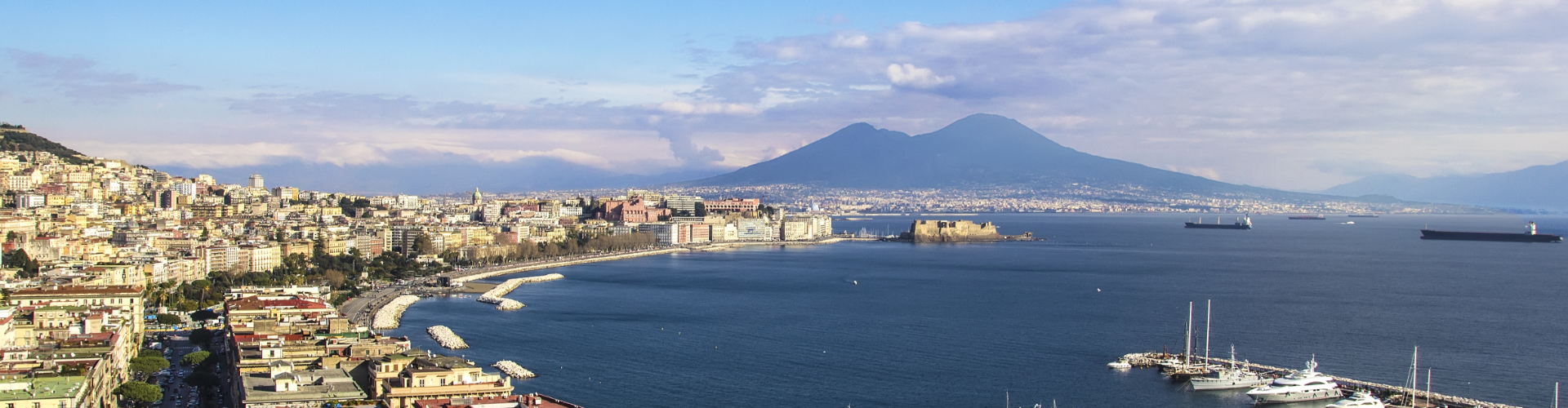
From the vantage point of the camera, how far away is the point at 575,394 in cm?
1819

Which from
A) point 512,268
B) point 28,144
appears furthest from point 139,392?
point 28,144

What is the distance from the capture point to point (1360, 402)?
699 inches

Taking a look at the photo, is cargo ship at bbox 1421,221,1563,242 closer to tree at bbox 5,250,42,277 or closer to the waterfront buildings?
tree at bbox 5,250,42,277

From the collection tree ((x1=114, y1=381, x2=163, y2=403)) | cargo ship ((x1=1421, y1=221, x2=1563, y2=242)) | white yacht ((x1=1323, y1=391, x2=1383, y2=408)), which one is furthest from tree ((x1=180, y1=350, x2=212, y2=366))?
cargo ship ((x1=1421, y1=221, x2=1563, y2=242))

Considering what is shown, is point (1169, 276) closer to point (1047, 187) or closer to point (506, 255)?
point (506, 255)

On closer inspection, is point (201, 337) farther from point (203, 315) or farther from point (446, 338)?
point (203, 315)

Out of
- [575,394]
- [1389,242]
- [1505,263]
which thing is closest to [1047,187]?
[1389,242]

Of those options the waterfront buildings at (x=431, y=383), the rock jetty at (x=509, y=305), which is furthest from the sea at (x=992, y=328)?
the waterfront buildings at (x=431, y=383)

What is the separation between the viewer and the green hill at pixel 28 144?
53656mm

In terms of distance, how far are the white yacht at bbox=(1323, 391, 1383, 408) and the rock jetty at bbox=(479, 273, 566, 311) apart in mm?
18238

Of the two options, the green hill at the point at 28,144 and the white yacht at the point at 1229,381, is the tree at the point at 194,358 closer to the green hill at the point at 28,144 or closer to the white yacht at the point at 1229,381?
the white yacht at the point at 1229,381

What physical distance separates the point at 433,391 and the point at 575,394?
4.16m

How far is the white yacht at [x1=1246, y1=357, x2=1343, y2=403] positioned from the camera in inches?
732

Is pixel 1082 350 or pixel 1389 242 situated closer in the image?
pixel 1082 350
